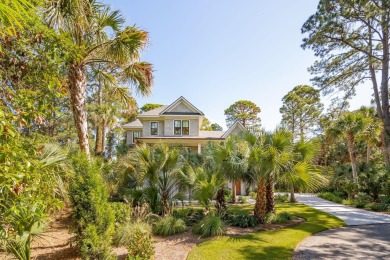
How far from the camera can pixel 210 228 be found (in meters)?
8.37

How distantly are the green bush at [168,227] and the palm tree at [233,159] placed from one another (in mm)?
2945

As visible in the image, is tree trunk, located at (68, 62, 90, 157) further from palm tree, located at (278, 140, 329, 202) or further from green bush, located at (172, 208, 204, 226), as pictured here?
palm tree, located at (278, 140, 329, 202)

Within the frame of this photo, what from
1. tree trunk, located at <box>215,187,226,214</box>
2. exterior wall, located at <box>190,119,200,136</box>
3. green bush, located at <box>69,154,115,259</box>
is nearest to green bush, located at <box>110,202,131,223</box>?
green bush, located at <box>69,154,115,259</box>

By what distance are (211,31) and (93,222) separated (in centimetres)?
1206

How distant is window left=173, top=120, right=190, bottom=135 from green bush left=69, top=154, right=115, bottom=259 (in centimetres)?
1545

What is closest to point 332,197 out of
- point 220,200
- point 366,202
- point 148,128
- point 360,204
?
point 366,202

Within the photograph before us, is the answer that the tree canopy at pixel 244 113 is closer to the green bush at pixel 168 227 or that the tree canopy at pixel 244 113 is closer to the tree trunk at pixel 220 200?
the tree trunk at pixel 220 200

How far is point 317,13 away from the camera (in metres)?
15.4

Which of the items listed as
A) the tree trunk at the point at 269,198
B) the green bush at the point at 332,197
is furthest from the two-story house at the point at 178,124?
the tree trunk at the point at 269,198

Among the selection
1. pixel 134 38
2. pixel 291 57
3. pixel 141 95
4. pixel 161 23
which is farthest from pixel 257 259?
pixel 291 57

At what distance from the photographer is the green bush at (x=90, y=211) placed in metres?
5.55

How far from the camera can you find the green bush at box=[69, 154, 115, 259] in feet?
18.2

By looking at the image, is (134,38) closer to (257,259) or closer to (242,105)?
(257,259)

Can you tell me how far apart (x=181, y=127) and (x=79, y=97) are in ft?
44.2
